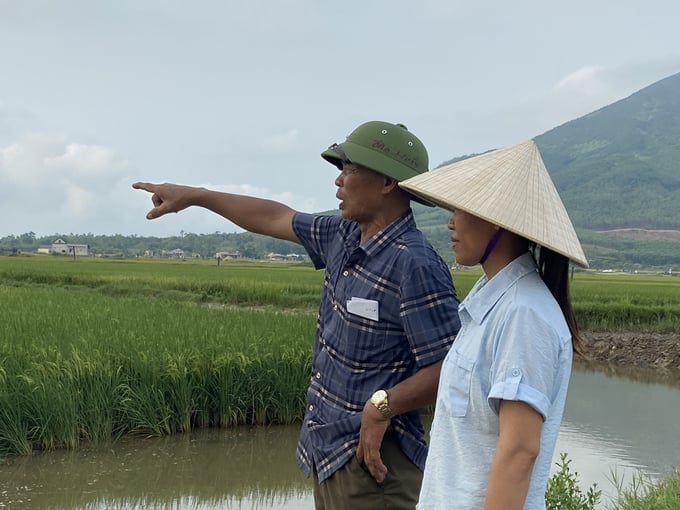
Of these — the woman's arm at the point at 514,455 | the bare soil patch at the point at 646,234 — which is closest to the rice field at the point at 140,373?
the woman's arm at the point at 514,455

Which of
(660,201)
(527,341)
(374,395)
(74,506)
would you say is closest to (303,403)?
(74,506)

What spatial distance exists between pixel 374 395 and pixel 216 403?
14.5 feet

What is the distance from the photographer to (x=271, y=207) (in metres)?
2.44

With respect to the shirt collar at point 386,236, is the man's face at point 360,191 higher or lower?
higher

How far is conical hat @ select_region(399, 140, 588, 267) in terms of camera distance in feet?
4.55

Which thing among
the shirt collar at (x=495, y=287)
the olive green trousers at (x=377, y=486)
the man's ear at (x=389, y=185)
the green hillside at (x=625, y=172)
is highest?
the green hillside at (x=625, y=172)

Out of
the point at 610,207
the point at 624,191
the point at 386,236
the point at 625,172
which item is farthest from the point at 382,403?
the point at 625,172

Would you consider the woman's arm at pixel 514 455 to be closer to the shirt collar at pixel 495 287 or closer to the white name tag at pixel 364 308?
the shirt collar at pixel 495 287

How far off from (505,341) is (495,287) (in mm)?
134

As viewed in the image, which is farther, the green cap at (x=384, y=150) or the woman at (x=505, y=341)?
the green cap at (x=384, y=150)

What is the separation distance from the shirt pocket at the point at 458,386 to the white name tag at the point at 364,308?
23.0 inches

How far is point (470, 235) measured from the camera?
1.45 meters

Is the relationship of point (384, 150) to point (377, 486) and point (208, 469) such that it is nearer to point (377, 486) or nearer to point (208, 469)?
point (377, 486)

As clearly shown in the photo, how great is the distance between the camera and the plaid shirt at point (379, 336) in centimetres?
192
